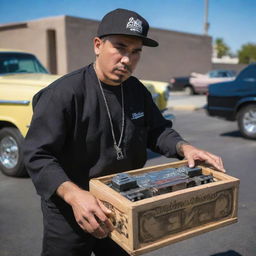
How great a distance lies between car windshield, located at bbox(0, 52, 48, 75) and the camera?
6.23 metres

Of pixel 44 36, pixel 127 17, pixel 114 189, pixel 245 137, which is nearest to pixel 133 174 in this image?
pixel 114 189

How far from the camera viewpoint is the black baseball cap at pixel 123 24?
1664 mm

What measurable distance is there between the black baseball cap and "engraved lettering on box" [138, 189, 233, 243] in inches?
31.4

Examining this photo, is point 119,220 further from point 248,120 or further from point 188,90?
point 188,90

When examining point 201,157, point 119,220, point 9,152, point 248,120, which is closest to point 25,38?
point 248,120

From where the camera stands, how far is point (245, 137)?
8133 mm

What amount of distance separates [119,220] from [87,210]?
0.15 metres

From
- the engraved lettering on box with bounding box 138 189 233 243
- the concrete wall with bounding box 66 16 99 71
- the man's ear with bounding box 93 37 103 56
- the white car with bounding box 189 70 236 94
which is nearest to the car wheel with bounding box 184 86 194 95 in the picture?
the white car with bounding box 189 70 236 94

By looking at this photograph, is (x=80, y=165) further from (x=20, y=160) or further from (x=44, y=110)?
(x=20, y=160)

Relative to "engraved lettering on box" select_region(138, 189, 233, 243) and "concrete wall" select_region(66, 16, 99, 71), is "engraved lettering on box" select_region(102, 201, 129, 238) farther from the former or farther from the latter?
"concrete wall" select_region(66, 16, 99, 71)

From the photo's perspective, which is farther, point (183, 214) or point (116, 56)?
point (116, 56)

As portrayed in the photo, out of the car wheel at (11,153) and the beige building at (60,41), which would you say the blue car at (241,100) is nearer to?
the car wheel at (11,153)

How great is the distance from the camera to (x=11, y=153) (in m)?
5.40

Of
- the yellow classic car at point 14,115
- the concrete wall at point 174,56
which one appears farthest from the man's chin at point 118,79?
the concrete wall at point 174,56
